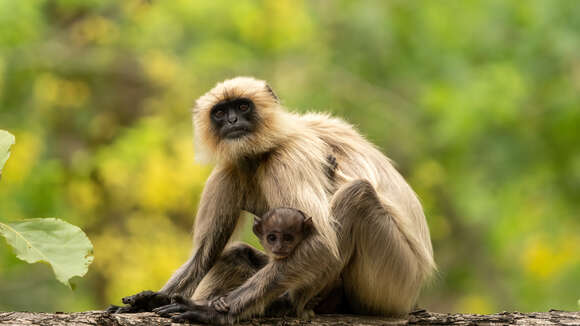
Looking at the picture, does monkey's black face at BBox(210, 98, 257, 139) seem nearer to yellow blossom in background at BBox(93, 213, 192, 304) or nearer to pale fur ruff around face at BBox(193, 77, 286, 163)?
pale fur ruff around face at BBox(193, 77, 286, 163)

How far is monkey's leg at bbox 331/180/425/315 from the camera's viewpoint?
7.67 metres

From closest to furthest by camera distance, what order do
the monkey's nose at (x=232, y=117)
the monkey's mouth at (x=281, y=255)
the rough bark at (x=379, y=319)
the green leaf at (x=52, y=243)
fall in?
the green leaf at (x=52, y=243)
the rough bark at (x=379, y=319)
the monkey's mouth at (x=281, y=255)
the monkey's nose at (x=232, y=117)

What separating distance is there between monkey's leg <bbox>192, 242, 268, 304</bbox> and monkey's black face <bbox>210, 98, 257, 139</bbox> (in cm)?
124

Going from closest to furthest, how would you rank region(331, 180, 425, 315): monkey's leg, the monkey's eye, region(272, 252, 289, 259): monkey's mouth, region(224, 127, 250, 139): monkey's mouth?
region(272, 252, 289, 259): monkey's mouth → region(331, 180, 425, 315): monkey's leg → region(224, 127, 250, 139): monkey's mouth → the monkey's eye

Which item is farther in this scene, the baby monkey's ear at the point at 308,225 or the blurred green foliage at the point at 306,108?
the blurred green foliage at the point at 306,108

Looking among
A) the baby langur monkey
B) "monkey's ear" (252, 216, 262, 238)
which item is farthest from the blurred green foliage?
the baby langur monkey

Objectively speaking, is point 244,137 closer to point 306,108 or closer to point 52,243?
point 52,243

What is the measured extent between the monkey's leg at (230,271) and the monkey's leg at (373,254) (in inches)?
40.9

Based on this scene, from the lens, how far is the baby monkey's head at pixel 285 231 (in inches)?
292

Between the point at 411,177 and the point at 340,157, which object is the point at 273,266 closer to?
the point at 340,157

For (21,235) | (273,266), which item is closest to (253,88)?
(273,266)

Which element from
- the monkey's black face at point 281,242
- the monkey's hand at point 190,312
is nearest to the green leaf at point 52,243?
the monkey's hand at point 190,312

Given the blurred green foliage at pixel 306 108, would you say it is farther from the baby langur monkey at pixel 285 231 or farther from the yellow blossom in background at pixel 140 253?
the baby langur monkey at pixel 285 231

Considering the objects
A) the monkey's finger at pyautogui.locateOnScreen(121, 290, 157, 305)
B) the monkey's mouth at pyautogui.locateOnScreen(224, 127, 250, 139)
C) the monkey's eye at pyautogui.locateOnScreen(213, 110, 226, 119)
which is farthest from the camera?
the monkey's eye at pyautogui.locateOnScreen(213, 110, 226, 119)
